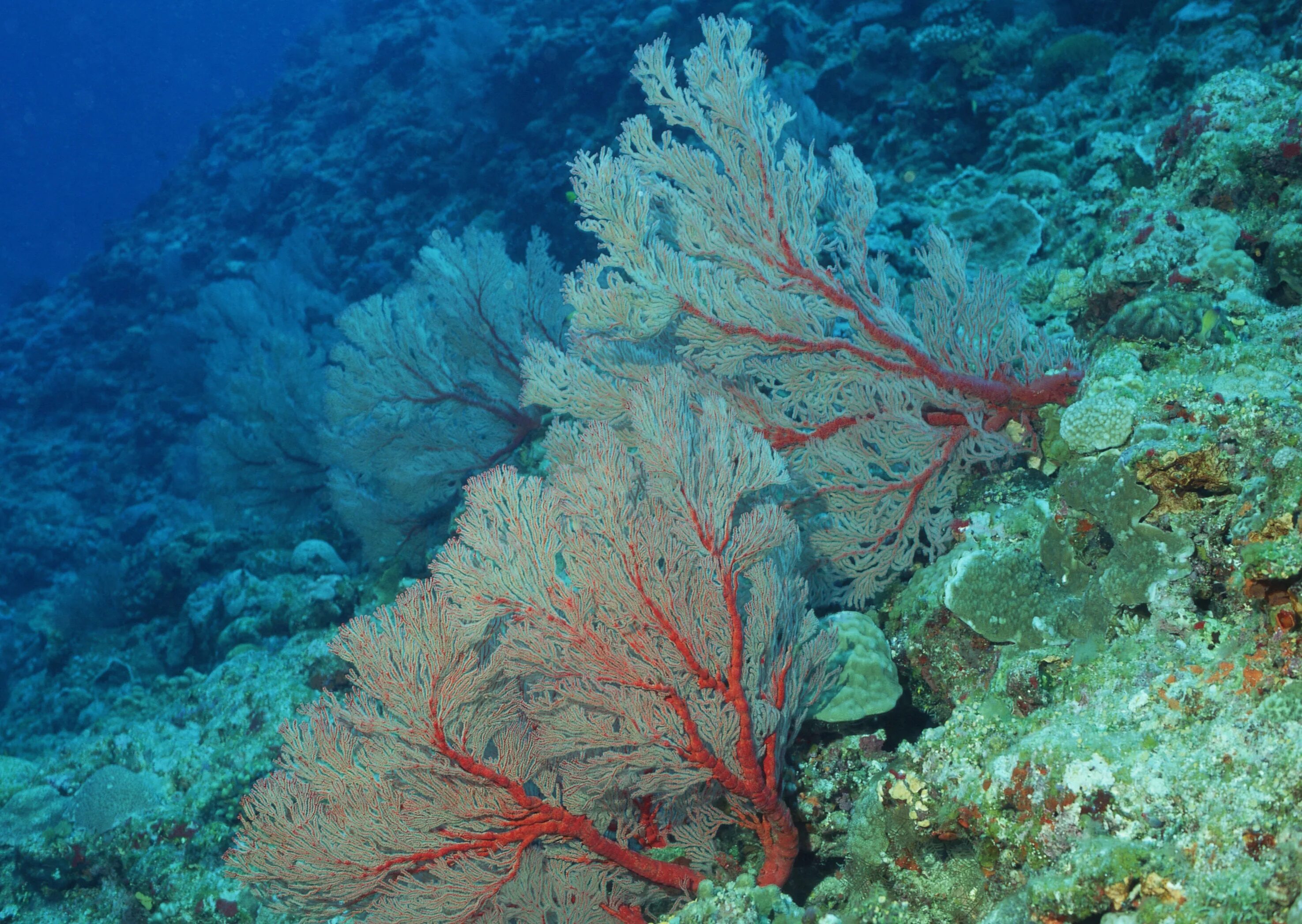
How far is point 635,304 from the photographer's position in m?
3.96

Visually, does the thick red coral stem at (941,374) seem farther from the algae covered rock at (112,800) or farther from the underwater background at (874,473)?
the algae covered rock at (112,800)

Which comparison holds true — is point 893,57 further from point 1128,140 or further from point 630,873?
point 630,873

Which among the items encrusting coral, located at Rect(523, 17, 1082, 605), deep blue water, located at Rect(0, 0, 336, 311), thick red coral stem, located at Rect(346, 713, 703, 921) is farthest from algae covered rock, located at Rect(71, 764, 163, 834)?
deep blue water, located at Rect(0, 0, 336, 311)

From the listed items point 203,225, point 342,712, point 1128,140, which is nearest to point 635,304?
point 342,712

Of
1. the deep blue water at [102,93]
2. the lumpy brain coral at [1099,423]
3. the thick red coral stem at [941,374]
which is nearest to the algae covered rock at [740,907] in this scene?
the lumpy brain coral at [1099,423]

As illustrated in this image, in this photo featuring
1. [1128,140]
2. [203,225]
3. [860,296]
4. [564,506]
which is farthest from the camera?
[203,225]

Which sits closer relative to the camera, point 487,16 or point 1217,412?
point 1217,412

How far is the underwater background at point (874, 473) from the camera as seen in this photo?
2.06 metres

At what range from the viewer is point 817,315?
398cm

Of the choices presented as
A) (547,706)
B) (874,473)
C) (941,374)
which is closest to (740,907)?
(547,706)

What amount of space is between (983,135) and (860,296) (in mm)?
6537

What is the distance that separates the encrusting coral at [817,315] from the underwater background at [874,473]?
4 cm

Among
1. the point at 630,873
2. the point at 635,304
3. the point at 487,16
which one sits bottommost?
the point at 630,873

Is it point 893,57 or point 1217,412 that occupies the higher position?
point 893,57
